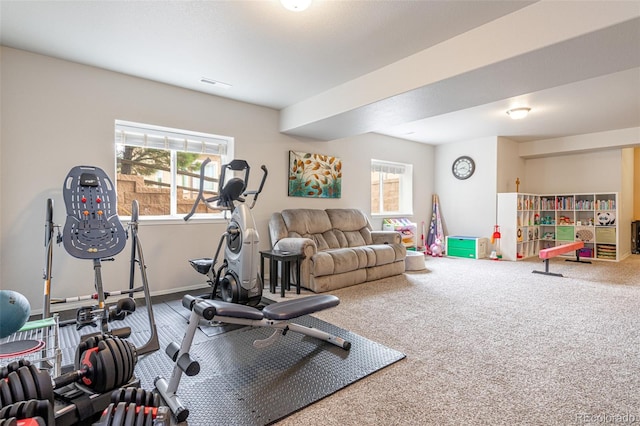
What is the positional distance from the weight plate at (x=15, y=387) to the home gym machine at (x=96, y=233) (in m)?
1.02

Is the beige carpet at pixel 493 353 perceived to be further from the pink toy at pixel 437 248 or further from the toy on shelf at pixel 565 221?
the toy on shelf at pixel 565 221

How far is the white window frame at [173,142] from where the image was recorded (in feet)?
12.1

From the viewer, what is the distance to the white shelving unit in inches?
244

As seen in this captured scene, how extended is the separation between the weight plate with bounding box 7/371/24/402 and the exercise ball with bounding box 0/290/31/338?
504 millimetres

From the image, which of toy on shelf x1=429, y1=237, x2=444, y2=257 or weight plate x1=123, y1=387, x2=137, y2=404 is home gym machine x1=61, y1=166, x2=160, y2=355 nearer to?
weight plate x1=123, y1=387, x2=137, y2=404

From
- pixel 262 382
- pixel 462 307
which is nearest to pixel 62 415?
pixel 262 382

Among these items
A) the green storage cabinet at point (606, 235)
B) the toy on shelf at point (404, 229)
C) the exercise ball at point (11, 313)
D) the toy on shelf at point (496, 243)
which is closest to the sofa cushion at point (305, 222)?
the toy on shelf at point (404, 229)

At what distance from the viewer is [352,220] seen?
5258 mm

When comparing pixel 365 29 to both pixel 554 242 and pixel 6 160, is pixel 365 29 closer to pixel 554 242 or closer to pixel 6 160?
pixel 6 160

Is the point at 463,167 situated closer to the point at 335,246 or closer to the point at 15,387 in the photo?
the point at 335,246

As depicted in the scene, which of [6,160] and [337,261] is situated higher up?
[6,160]

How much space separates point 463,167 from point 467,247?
5.88 ft

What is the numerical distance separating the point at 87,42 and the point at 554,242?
28.0 feet

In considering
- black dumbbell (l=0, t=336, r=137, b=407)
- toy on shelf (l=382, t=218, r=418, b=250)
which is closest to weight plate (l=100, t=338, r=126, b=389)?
black dumbbell (l=0, t=336, r=137, b=407)
